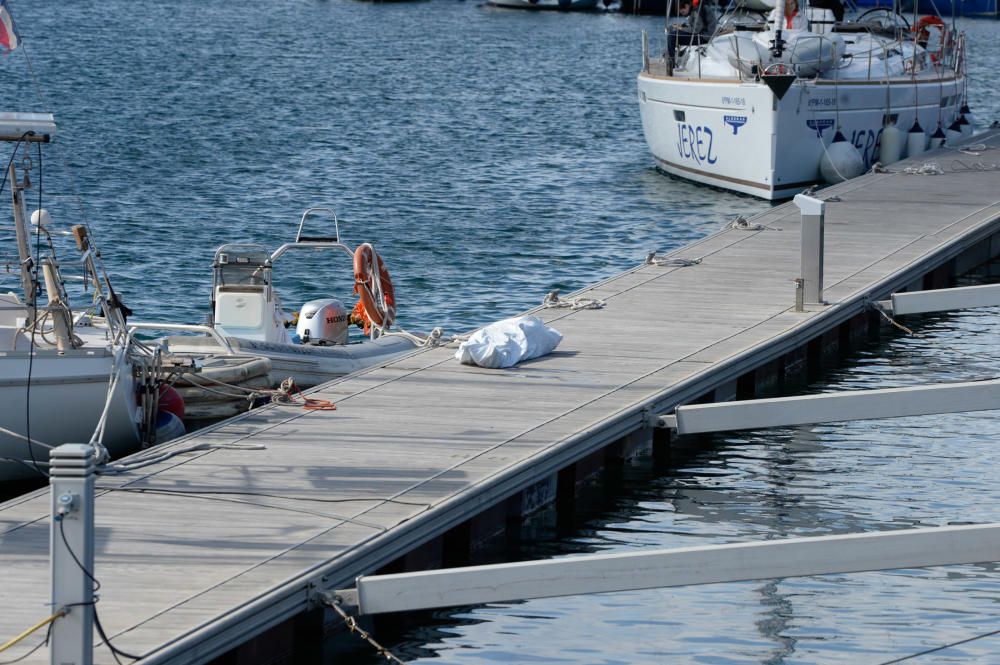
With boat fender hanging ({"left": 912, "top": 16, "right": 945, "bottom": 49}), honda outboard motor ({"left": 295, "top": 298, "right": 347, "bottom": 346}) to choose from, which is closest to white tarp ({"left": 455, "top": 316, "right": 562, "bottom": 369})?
honda outboard motor ({"left": 295, "top": 298, "right": 347, "bottom": 346})

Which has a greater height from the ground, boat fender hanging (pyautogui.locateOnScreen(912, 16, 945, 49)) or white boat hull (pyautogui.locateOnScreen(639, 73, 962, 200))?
boat fender hanging (pyautogui.locateOnScreen(912, 16, 945, 49))

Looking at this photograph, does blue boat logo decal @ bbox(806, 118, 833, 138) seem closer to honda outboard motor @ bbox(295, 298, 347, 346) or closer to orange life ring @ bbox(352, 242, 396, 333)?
orange life ring @ bbox(352, 242, 396, 333)

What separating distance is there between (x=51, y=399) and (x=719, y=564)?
207 inches

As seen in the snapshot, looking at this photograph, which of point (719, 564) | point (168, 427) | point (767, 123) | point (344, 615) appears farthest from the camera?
point (767, 123)

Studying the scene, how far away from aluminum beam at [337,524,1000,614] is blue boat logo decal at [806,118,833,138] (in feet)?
58.6

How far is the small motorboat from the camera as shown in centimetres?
1342

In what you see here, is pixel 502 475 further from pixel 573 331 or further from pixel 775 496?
pixel 573 331

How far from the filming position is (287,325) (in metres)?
15.9

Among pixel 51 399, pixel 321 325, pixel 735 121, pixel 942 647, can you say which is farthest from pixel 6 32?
pixel 735 121

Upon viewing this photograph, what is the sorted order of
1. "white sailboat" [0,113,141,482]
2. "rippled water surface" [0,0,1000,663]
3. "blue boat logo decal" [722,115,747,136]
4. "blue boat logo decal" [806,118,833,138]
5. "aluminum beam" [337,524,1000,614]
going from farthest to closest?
"blue boat logo decal" [806,118,833,138] < "blue boat logo decal" [722,115,747,136] < "white sailboat" [0,113,141,482] < "rippled water surface" [0,0,1000,663] < "aluminum beam" [337,524,1000,614]

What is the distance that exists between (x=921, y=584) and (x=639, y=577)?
3015mm

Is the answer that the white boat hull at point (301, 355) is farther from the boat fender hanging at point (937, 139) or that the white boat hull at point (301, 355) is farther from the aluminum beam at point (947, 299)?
the boat fender hanging at point (937, 139)

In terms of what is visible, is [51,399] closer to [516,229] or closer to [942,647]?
[942,647]

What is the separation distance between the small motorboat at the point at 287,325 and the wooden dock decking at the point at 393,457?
945mm
